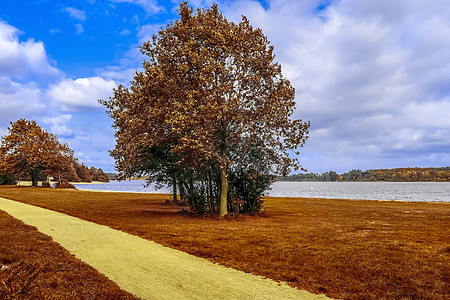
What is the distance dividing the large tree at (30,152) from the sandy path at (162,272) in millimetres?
47022

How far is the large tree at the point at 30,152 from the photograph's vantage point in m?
49.5

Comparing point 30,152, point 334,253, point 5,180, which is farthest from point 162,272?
point 5,180

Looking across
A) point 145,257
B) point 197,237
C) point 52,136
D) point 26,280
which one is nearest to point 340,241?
point 197,237

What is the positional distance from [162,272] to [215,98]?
32.6 feet

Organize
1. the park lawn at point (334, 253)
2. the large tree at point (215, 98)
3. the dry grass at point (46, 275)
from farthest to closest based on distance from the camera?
the large tree at point (215, 98)
the park lawn at point (334, 253)
the dry grass at point (46, 275)

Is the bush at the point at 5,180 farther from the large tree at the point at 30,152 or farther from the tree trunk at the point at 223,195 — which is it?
the tree trunk at the point at 223,195

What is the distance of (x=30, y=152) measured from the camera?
49.7 metres

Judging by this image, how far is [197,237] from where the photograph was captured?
35.5 ft

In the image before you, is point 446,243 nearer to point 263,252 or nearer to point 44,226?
point 263,252

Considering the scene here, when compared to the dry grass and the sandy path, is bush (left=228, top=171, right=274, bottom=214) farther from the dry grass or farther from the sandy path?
the dry grass

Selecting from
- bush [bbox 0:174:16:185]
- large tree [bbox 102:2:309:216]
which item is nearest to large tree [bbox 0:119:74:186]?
bush [bbox 0:174:16:185]

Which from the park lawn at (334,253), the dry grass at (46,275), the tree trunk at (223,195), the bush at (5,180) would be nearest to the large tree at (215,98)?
the tree trunk at (223,195)

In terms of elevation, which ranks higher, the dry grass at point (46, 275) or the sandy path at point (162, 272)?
the dry grass at point (46, 275)

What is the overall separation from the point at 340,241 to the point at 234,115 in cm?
758
